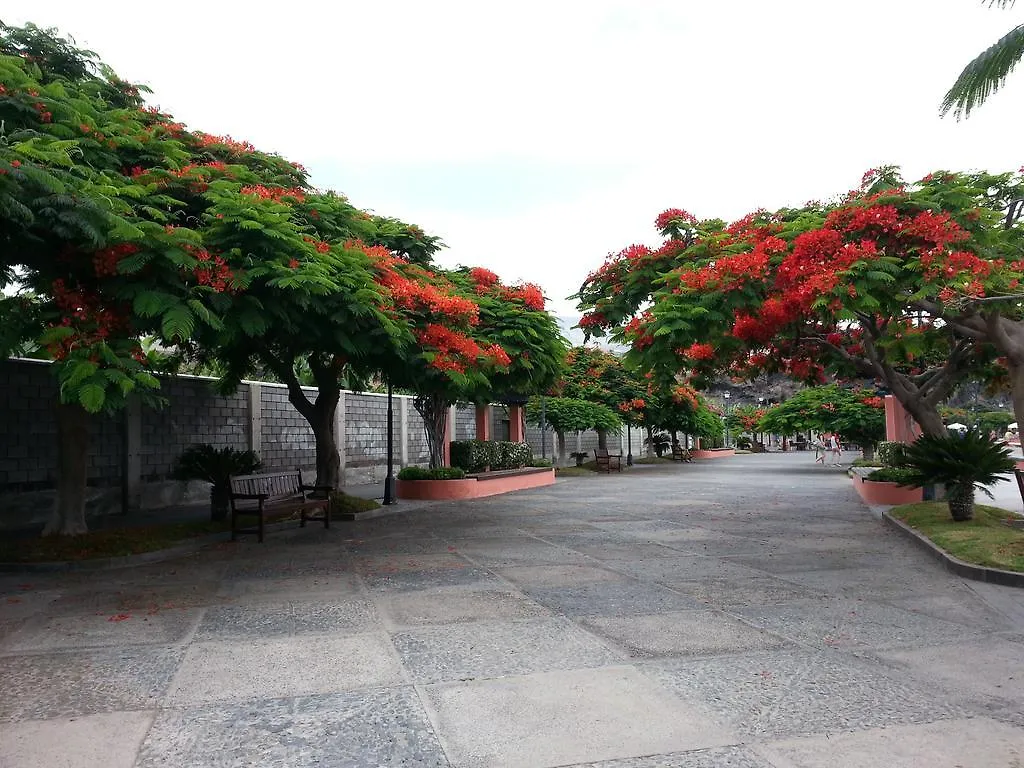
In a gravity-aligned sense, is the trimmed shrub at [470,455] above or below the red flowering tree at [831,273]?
below

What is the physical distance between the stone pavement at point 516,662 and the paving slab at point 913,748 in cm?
1

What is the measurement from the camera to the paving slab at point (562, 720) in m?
3.64

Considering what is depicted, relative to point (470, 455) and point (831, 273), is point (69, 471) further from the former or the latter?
point (470, 455)

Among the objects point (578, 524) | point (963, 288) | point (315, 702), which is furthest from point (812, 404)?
point (315, 702)

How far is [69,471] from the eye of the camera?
9812mm

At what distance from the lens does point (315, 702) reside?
4.29 meters

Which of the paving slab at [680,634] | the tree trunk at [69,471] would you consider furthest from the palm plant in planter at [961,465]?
Result: the tree trunk at [69,471]

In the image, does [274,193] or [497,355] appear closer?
[274,193]

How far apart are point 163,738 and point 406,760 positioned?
1.27m

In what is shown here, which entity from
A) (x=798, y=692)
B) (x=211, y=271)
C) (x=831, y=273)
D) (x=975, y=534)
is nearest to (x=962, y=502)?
(x=975, y=534)

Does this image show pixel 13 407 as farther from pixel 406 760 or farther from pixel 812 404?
pixel 812 404

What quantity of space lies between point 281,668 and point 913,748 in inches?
141

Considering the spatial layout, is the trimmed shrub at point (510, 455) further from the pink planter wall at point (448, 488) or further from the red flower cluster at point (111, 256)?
the red flower cluster at point (111, 256)

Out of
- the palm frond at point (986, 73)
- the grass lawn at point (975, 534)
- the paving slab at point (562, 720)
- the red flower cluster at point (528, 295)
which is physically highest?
the palm frond at point (986, 73)
